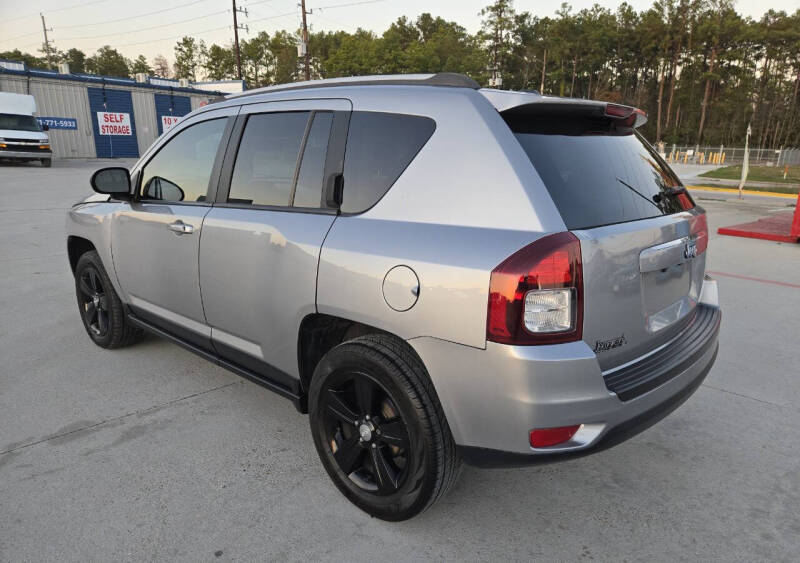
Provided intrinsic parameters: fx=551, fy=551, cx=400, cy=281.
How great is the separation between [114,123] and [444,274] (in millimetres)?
36542

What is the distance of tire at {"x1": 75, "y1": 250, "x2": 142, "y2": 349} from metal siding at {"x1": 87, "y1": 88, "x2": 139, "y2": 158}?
107ft

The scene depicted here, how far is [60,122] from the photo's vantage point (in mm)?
30266

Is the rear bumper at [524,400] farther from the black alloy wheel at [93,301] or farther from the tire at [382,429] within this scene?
the black alloy wheel at [93,301]

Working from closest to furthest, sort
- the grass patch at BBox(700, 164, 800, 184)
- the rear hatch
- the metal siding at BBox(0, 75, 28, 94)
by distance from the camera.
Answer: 1. the rear hatch
2. the metal siding at BBox(0, 75, 28, 94)
3. the grass patch at BBox(700, 164, 800, 184)

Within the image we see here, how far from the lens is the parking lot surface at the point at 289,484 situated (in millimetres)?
2230

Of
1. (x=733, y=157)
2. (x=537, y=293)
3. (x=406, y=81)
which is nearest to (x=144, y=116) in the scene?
(x=406, y=81)

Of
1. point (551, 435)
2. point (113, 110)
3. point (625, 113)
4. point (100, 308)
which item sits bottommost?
point (100, 308)

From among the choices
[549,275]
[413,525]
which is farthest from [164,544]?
[549,275]

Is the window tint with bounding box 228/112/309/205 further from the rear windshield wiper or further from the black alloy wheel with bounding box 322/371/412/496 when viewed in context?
the rear windshield wiper

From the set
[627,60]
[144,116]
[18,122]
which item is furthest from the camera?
[627,60]

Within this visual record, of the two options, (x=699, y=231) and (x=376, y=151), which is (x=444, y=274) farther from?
(x=699, y=231)

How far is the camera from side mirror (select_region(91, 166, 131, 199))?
11.6 feet

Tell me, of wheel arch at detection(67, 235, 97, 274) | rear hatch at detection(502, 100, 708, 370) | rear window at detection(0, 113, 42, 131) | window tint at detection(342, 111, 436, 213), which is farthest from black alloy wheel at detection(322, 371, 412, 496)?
rear window at detection(0, 113, 42, 131)

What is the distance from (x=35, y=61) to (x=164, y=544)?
14001 cm
